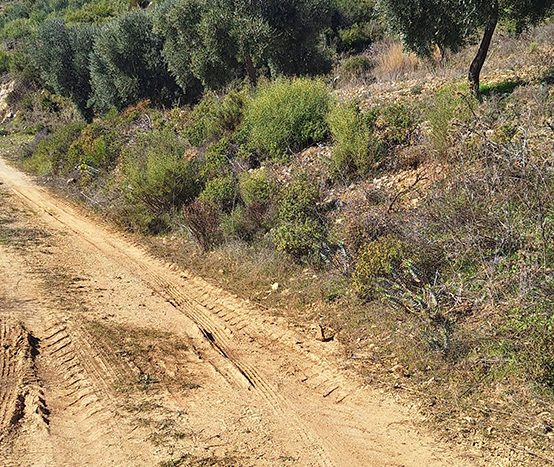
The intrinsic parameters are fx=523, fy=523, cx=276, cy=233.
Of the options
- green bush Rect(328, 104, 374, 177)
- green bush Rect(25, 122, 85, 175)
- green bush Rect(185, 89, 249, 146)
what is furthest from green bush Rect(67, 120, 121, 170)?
green bush Rect(328, 104, 374, 177)

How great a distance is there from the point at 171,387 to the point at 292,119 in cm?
710

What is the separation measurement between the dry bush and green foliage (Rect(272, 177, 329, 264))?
879 centimetres

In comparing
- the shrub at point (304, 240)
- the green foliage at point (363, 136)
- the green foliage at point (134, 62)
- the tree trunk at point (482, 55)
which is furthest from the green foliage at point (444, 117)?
the green foliage at point (134, 62)

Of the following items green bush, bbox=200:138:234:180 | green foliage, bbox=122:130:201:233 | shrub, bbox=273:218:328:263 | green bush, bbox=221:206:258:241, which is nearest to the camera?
shrub, bbox=273:218:328:263

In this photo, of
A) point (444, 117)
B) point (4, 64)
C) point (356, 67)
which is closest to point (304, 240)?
point (444, 117)

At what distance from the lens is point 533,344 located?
478cm

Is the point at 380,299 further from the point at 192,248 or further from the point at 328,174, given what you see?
the point at 192,248

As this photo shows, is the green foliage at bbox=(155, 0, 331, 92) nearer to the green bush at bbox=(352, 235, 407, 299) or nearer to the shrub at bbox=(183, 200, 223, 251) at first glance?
the shrub at bbox=(183, 200, 223, 251)

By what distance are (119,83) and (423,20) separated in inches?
672

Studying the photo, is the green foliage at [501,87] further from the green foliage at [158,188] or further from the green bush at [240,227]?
the green foliage at [158,188]

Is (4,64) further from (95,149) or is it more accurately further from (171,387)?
(171,387)

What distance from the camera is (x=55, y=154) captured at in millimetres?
19281

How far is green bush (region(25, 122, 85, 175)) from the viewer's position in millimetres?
18828

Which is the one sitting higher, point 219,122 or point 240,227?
point 219,122
